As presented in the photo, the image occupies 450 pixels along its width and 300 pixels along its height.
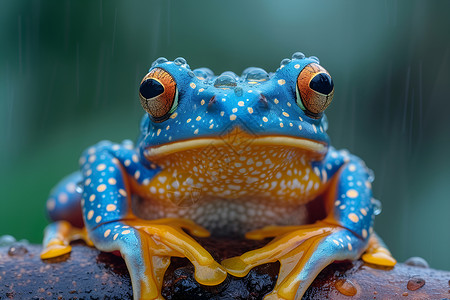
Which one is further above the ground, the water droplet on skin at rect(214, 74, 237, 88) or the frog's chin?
the water droplet on skin at rect(214, 74, 237, 88)

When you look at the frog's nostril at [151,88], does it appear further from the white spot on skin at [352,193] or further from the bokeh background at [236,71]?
the bokeh background at [236,71]

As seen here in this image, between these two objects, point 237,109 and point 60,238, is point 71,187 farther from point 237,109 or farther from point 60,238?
point 237,109

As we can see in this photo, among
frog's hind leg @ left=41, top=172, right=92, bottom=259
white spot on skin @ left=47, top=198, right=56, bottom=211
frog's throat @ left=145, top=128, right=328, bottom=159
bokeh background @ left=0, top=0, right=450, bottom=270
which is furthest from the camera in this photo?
bokeh background @ left=0, top=0, right=450, bottom=270

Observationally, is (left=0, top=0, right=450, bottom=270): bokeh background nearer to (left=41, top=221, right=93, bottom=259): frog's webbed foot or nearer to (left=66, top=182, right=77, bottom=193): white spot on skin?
(left=66, top=182, right=77, bottom=193): white spot on skin

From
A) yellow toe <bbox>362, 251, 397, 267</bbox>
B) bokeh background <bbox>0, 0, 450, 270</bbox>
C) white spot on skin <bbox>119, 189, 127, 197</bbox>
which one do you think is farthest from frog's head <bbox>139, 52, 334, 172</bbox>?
bokeh background <bbox>0, 0, 450, 270</bbox>

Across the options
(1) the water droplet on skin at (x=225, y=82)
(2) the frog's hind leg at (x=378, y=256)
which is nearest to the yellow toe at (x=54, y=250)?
(1) the water droplet on skin at (x=225, y=82)

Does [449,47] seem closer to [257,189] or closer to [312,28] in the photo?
[312,28]

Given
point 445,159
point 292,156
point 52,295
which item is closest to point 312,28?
point 445,159
